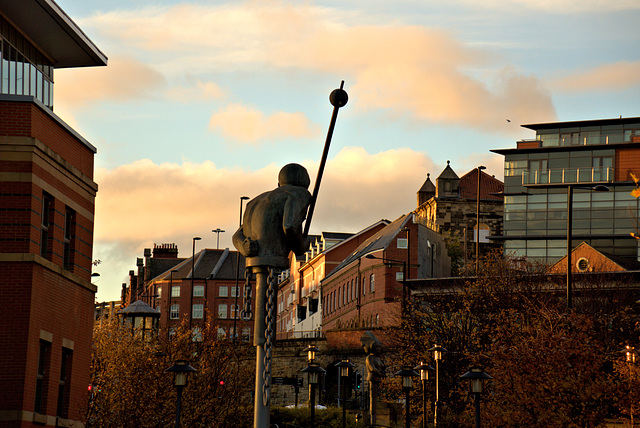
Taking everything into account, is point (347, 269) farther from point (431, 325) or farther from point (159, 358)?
point (159, 358)

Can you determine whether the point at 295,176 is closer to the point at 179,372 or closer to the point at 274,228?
the point at 274,228

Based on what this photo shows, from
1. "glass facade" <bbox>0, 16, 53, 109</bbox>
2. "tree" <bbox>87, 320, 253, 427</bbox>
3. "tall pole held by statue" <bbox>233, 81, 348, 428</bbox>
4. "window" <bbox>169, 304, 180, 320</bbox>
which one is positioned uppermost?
"glass facade" <bbox>0, 16, 53, 109</bbox>

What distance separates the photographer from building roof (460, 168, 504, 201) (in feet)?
368

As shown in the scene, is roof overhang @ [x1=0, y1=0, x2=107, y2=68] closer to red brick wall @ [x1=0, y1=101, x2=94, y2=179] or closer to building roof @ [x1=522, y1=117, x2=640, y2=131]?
red brick wall @ [x1=0, y1=101, x2=94, y2=179]

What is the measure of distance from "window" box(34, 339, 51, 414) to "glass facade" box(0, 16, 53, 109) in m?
6.49

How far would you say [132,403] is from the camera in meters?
30.3

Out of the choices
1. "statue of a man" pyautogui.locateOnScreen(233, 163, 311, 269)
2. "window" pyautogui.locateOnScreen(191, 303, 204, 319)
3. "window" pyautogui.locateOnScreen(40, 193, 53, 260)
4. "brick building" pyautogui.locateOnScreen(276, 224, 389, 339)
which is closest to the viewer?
"statue of a man" pyautogui.locateOnScreen(233, 163, 311, 269)

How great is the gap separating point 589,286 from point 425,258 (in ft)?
70.3

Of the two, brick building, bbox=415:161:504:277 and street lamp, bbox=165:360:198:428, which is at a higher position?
brick building, bbox=415:161:504:277

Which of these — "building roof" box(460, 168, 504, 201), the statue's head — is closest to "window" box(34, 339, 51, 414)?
the statue's head

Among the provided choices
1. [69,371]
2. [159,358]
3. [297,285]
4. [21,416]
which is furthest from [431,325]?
[297,285]

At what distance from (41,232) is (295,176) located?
16.0m

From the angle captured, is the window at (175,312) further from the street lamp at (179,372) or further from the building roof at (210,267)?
the street lamp at (179,372)

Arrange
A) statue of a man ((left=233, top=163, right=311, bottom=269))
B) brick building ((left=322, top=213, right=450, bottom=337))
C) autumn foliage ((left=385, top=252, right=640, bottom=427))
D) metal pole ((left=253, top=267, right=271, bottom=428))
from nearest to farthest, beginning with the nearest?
metal pole ((left=253, top=267, right=271, bottom=428)) < statue of a man ((left=233, top=163, right=311, bottom=269)) < autumn foliage ((left=385, top=252, right=640, bottom=427)) < brick building ((left=322, top=213, right=450, bottom=337))
